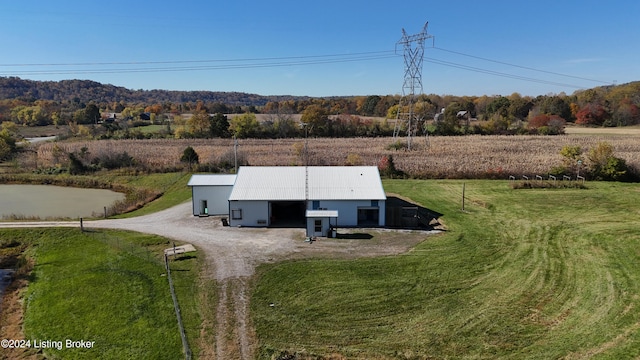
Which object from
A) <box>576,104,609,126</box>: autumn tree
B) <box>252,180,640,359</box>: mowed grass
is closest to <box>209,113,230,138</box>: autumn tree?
<box>252,180,640,359</box>: mowed grass

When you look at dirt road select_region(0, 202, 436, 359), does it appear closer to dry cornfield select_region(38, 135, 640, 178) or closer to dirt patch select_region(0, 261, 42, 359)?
dirt patch select_region(0, 261, 42, 359)

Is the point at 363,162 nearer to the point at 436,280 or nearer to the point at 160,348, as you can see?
the point at 436,280

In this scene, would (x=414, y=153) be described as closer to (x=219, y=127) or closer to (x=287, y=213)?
(x=287, y=213)

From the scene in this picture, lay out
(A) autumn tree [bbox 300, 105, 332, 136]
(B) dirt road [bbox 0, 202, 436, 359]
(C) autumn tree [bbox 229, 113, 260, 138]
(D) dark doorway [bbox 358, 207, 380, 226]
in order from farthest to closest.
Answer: (A) autumn tree [bbox 300, 105, 332, 136]
(C) autumn tree [bbox 229, 113, 260, 138]
(D) dark doorway [bbox 358, 207, 380, 226]
(B) dirt road [bbox 0, 202, 436, 359]

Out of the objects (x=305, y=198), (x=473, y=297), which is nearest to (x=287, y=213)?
(x=305, y=198)

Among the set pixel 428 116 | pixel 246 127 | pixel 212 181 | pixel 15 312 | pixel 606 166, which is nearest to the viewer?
pixel 15 312

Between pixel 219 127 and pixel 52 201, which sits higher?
pixel 219 127

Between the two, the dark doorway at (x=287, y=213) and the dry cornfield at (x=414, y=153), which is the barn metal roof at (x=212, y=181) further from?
the dry cornfield at (x=414, y=153)
